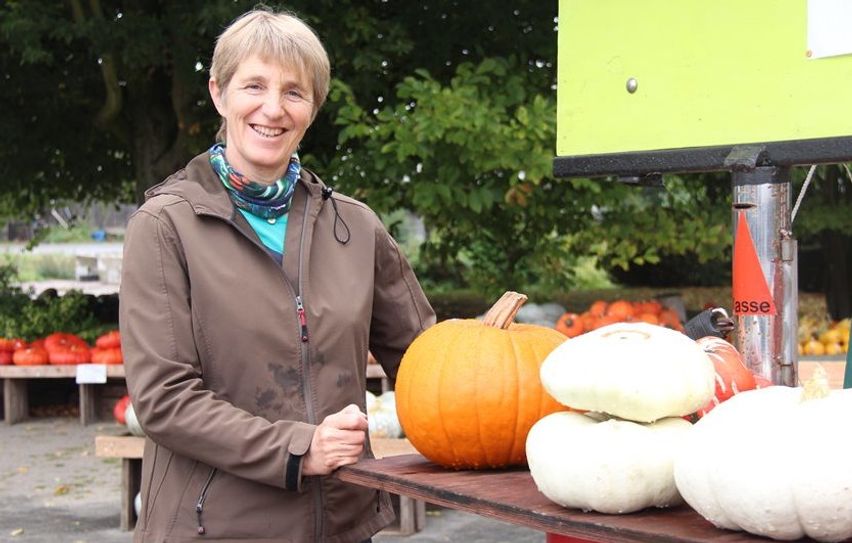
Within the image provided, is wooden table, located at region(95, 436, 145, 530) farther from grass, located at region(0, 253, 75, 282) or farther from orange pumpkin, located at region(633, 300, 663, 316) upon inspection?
grass, located at region(0, 253, 75, 282)

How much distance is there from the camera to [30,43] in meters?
9.23

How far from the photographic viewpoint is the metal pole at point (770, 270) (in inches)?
96.9

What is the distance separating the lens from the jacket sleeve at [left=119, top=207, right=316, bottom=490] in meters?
2.26

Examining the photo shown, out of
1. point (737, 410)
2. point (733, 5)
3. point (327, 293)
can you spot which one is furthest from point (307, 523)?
point (733, 5)

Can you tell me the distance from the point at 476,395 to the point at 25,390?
9.09m

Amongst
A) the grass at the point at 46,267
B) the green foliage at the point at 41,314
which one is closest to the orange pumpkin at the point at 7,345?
the green foliage at the point at 41,314

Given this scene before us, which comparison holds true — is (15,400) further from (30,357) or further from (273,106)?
(273,106)

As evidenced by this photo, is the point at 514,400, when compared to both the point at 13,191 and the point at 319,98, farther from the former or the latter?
the point at 13,191

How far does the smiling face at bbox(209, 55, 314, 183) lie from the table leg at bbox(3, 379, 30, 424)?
8.52 meters

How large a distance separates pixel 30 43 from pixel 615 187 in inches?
189

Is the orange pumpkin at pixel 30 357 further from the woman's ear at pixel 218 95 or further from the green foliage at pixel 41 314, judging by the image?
the woman's ear at pixel 218 95

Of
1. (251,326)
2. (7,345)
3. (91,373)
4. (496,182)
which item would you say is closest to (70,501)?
(91,373)

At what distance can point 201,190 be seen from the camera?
2439 mm

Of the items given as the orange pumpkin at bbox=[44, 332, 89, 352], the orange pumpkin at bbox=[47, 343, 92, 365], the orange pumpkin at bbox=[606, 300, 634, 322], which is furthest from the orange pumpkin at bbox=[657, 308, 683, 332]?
the orange pumpkin at bbox=[44, 332, 89, 352]
